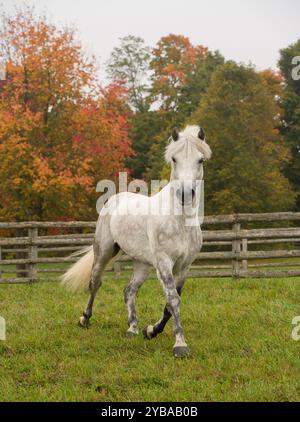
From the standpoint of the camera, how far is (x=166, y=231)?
5.67 metres

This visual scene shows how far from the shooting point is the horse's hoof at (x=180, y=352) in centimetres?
531

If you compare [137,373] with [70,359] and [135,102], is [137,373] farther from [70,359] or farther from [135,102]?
[135,102]

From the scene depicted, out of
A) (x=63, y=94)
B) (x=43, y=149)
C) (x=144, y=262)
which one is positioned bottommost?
(x=144, y=262)

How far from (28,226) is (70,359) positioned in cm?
734

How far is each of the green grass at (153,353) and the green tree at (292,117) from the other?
22.1 meters

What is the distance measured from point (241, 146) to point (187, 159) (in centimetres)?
Answer: 2012

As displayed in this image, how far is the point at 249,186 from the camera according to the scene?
2511 centimetres

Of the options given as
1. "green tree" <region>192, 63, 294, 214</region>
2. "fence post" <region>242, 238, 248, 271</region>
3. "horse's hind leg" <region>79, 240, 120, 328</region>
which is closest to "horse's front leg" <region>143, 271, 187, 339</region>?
"horse's hind leg" <region>79, 240, 120, 328</region>

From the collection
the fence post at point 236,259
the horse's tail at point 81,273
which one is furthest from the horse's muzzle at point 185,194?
the fence post at point 236,259

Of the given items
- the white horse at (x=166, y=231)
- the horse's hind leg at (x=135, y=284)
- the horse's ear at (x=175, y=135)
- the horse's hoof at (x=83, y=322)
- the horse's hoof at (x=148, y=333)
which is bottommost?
the horse's hoof at (x=83, y=322)

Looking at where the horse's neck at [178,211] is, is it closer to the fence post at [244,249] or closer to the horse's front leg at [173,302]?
the horse's front leg at [173,302]

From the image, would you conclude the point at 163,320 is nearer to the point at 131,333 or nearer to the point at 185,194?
the point at 131,333

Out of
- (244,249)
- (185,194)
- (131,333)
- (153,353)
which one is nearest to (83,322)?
(131,333)
